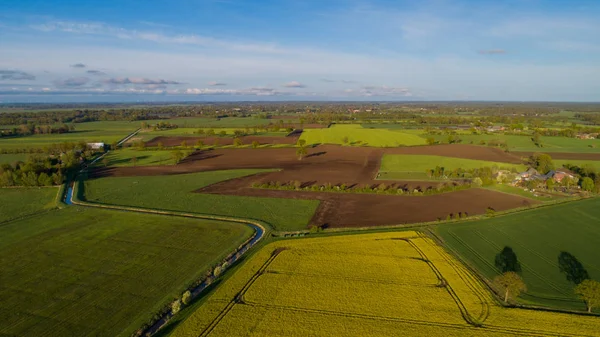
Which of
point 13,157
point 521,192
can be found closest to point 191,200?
point 521,192

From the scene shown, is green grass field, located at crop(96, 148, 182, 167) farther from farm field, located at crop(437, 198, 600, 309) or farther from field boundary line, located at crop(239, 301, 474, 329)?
farm field, located at crop(437, 198, 600, 309)

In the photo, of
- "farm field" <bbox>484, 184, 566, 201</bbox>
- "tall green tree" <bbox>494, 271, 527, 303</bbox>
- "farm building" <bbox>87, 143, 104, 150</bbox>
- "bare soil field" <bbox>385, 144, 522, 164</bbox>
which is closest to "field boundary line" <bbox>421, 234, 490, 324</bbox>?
"tall green tree" <bbox>494, 271, 527, 303</bbox>

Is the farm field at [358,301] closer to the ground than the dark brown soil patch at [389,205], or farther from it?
closer to the ground

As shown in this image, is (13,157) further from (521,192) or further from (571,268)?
(521,192)

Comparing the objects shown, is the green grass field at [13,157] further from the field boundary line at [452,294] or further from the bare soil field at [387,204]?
the field boundary line at [452,294]

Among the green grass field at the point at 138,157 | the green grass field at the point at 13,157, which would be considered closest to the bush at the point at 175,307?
the green grass field at the point at 138,157
